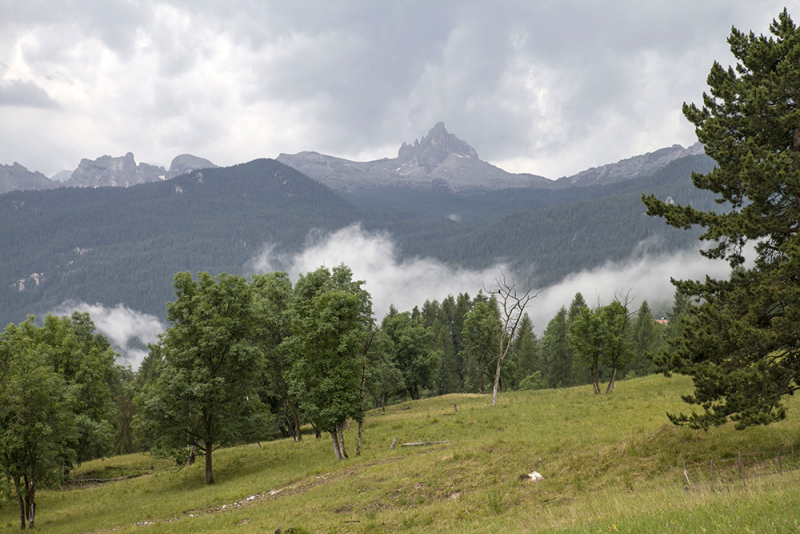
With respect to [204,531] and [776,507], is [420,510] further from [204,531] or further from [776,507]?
[776,507]

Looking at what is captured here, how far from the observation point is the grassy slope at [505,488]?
1182cm

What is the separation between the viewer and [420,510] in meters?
17.6

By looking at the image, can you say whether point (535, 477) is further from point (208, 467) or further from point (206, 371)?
point (208, 467)

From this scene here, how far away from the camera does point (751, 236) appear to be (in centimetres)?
1558

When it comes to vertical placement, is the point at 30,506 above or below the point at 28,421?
below

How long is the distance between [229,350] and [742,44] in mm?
29772

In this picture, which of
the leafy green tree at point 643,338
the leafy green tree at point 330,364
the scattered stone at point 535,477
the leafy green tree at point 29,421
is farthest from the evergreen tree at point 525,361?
the leafy green tree at point 29,421

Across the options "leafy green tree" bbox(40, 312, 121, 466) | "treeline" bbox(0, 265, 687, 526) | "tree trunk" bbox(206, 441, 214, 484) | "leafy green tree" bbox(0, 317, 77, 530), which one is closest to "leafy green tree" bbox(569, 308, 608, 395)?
"treeline" bbox(0, 265, 687, 526)

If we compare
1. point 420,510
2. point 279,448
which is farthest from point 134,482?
point 420,510

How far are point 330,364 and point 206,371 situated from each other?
7900 millimetres

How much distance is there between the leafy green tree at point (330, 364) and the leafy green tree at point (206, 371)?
414cm

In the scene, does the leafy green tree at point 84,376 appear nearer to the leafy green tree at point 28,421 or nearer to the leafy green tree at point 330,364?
the leafy green tree at point 28,421

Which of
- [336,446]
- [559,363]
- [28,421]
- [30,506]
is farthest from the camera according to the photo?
[559,363]

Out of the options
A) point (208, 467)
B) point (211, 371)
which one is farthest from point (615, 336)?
point (208, 467)
